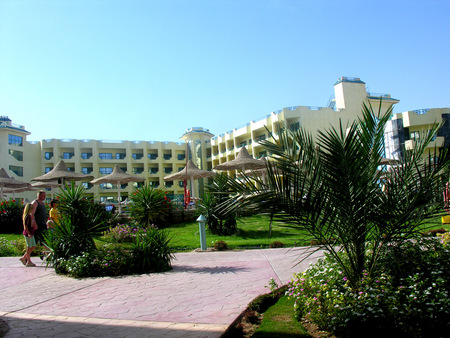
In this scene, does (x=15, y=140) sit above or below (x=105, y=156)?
above

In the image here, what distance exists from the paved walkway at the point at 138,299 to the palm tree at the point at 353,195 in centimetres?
136

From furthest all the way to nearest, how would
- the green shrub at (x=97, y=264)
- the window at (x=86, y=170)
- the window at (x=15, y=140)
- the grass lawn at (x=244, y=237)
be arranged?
the window at (x=86, y=170), the window at (x=15, y=140), the grass lawn at (x=244, y=237), the green shrub at (x=97, y=264)

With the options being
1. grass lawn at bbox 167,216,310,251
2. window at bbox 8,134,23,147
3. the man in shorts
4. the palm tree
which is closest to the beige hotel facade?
window at bbox 8,134,23,147

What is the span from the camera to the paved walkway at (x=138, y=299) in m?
4.04

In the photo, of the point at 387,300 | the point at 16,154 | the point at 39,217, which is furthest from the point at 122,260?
the point at 16,154

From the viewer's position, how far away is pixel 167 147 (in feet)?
192

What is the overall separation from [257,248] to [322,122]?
29.0 meters

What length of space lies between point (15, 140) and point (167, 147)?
20755 mm

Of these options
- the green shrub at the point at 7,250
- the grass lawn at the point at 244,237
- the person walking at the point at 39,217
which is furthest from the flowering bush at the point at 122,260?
the green shrub at the point at 7,250

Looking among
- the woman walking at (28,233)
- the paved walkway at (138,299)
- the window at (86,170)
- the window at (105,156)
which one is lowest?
the paved walkway at (138,299)

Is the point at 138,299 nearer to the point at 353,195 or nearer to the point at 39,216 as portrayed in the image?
the point at 353,195

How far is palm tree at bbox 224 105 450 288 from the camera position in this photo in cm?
401

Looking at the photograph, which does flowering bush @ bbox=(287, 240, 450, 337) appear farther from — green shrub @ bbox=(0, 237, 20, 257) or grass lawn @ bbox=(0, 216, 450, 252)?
green shrub @ bbox=(0, 237, 20, 257)

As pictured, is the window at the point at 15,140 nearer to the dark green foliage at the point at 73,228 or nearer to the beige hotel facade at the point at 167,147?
the beige hotel facade at the point at 167,147
